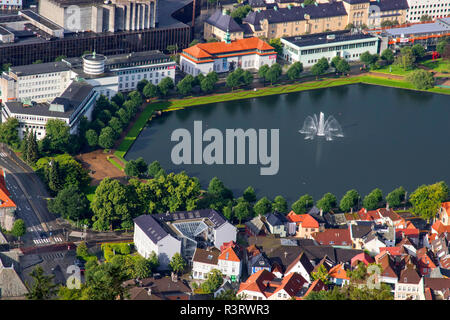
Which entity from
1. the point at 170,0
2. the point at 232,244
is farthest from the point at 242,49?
the point at 232,244

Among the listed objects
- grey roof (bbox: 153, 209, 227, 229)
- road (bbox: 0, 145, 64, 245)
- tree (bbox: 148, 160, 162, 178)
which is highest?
grey roof (bbox: 153, 209, 227, 229)

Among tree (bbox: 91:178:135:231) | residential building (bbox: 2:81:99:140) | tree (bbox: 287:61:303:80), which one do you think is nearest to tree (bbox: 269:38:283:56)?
tree (bbox: 287:61:303:80)

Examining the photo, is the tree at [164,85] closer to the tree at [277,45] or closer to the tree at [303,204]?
the tree at [277,45]

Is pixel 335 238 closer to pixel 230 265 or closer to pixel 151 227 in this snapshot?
A: pixel 230 265

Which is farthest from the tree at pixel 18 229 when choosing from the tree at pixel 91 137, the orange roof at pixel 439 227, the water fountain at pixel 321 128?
the water fountain at pixel 321 128

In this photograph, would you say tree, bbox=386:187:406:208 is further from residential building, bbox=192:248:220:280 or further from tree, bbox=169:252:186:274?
tree, bbox=169:252:186:274
